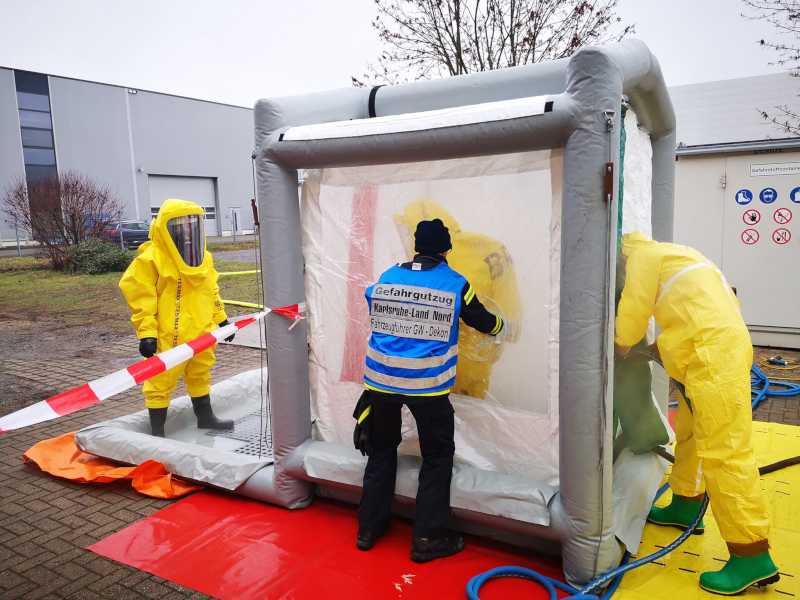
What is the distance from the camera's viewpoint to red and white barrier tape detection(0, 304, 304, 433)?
2.99 m

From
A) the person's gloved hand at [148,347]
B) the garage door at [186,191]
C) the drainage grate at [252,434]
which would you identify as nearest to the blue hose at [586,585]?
the drainage grate at [252,434]

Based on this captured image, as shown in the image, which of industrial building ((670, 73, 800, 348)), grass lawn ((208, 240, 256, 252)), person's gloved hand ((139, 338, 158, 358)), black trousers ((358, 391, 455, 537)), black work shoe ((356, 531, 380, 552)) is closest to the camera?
black trousers ((358, 391, 455, 537))

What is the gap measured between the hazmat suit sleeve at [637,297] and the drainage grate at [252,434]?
8.44 feet

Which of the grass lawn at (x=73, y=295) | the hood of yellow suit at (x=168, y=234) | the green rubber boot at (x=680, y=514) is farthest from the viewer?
the grass lawn at (x=73, y=295)

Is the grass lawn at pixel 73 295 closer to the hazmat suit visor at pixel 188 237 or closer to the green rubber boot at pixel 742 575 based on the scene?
the hazmat suit visor at pixel 188 237

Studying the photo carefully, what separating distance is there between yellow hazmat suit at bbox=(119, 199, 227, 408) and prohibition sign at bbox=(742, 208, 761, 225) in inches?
248

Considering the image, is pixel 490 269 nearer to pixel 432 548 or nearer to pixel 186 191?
pixel 432 548

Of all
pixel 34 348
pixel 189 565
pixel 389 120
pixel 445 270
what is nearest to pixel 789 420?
pixel 445 270

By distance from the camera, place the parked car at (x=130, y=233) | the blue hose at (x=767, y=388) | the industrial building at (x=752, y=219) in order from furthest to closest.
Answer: the parked car at (x=130, y=233) → the industrial building at (x=752, y=219) → the blue hose at (x=767, y=388)

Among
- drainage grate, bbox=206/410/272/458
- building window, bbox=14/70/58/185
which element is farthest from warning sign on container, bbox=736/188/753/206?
building window, bbox=14/70/58/185

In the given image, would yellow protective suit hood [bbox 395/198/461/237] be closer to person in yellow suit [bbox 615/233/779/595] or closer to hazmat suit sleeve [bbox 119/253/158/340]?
person in yellow suit [bbox 615/233/779/595]

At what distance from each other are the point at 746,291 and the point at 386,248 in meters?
5.83

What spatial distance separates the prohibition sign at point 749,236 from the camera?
24.2 feet

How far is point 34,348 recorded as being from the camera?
28.1ft
